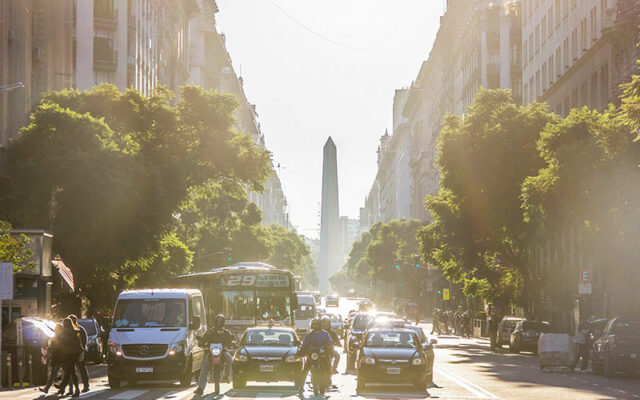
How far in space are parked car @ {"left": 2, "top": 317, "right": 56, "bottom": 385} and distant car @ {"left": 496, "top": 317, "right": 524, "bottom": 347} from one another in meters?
31.4

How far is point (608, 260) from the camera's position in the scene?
42.3 m

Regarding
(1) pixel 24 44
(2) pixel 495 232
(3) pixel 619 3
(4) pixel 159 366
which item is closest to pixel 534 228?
(2) pixel 495 232

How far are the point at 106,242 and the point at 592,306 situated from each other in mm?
28102

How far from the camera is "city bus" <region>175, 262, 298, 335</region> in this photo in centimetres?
3894

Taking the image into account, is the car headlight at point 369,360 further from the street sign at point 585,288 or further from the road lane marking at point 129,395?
the street sign at point 585,288

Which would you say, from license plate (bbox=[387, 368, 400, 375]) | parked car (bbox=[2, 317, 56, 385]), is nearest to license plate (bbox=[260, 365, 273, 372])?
license plate (bbox=[387, 368, 400, 375])

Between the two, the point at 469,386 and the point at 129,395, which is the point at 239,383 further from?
the point at 469,386

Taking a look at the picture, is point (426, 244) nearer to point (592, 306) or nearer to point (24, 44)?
point (592, 306)

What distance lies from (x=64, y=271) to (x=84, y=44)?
34.9 metres

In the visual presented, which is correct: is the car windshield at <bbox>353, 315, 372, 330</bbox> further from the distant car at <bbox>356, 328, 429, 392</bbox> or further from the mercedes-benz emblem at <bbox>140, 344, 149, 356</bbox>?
the mercedes-benz emblem at <bbox>140, 344, 149, 356</bbox>

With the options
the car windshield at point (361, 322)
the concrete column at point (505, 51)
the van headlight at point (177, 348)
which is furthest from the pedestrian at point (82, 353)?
the concrete column at point (505, 51)

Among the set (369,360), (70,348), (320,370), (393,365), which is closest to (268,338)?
(369,360)

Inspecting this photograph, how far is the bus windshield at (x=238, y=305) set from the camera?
128ft

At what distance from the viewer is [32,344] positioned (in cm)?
2822
